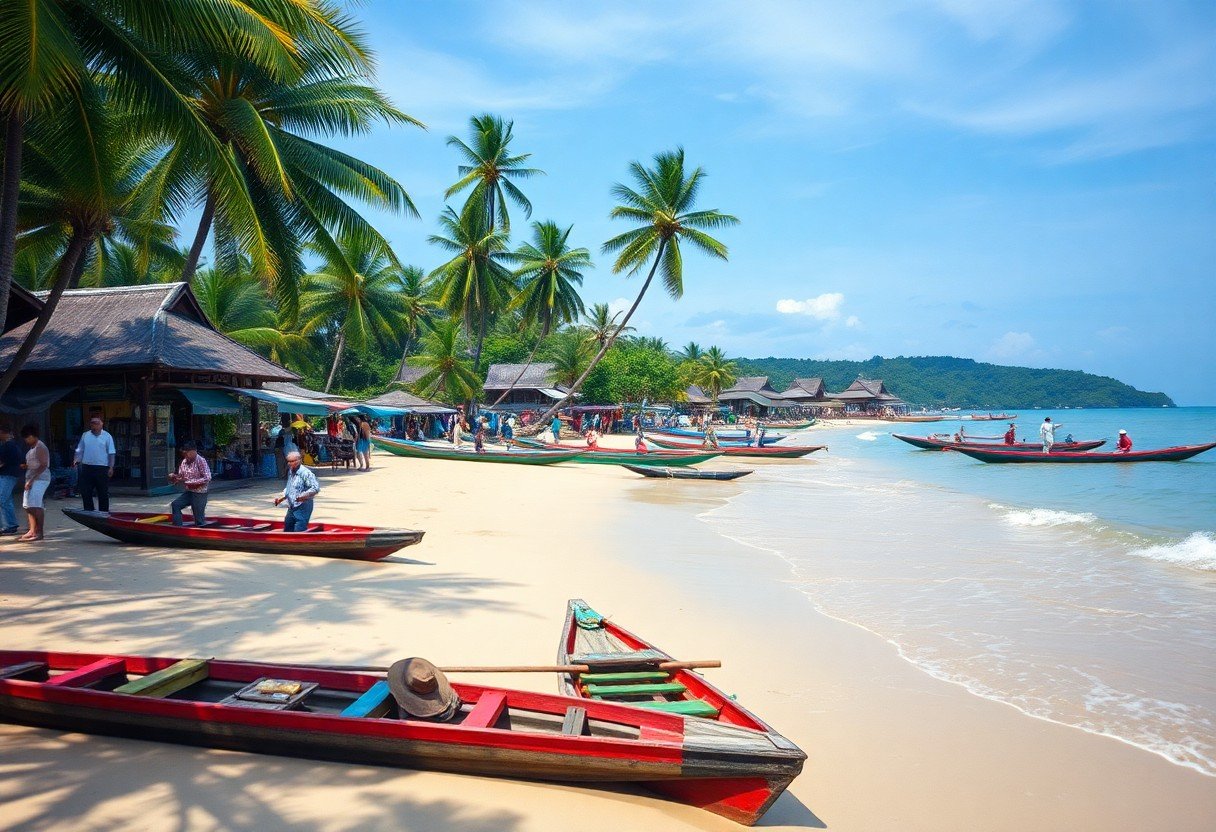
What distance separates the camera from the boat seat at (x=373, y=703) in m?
4.09

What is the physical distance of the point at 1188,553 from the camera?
38.6ft

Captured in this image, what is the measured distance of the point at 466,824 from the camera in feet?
12.1

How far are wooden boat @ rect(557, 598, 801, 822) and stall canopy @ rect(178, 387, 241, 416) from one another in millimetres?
12181

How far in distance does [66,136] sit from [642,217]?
2214cm

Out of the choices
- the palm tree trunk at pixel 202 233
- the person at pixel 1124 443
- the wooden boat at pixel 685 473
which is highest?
the palm tree trunk at pixel 202 233

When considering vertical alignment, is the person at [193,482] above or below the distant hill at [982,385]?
below

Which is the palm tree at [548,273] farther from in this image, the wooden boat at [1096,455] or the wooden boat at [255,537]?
the wooden boat at [255,537]

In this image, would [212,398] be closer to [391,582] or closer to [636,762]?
[391,582]

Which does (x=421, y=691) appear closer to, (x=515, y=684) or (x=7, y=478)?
(x=515, y=684)

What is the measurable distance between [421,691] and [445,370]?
103 ft

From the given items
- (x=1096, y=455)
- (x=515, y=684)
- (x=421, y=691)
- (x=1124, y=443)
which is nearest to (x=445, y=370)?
(x=1096, y=455)

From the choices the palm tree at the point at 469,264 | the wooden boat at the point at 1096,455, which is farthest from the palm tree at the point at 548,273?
the wooden boat at the point at 1096,455

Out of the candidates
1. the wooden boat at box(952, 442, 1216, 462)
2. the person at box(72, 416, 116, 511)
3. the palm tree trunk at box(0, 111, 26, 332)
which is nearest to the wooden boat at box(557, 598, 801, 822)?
the palm tree trunk at box(0, 111, 26, 332)

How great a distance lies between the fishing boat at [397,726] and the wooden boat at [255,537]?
4133 mm
